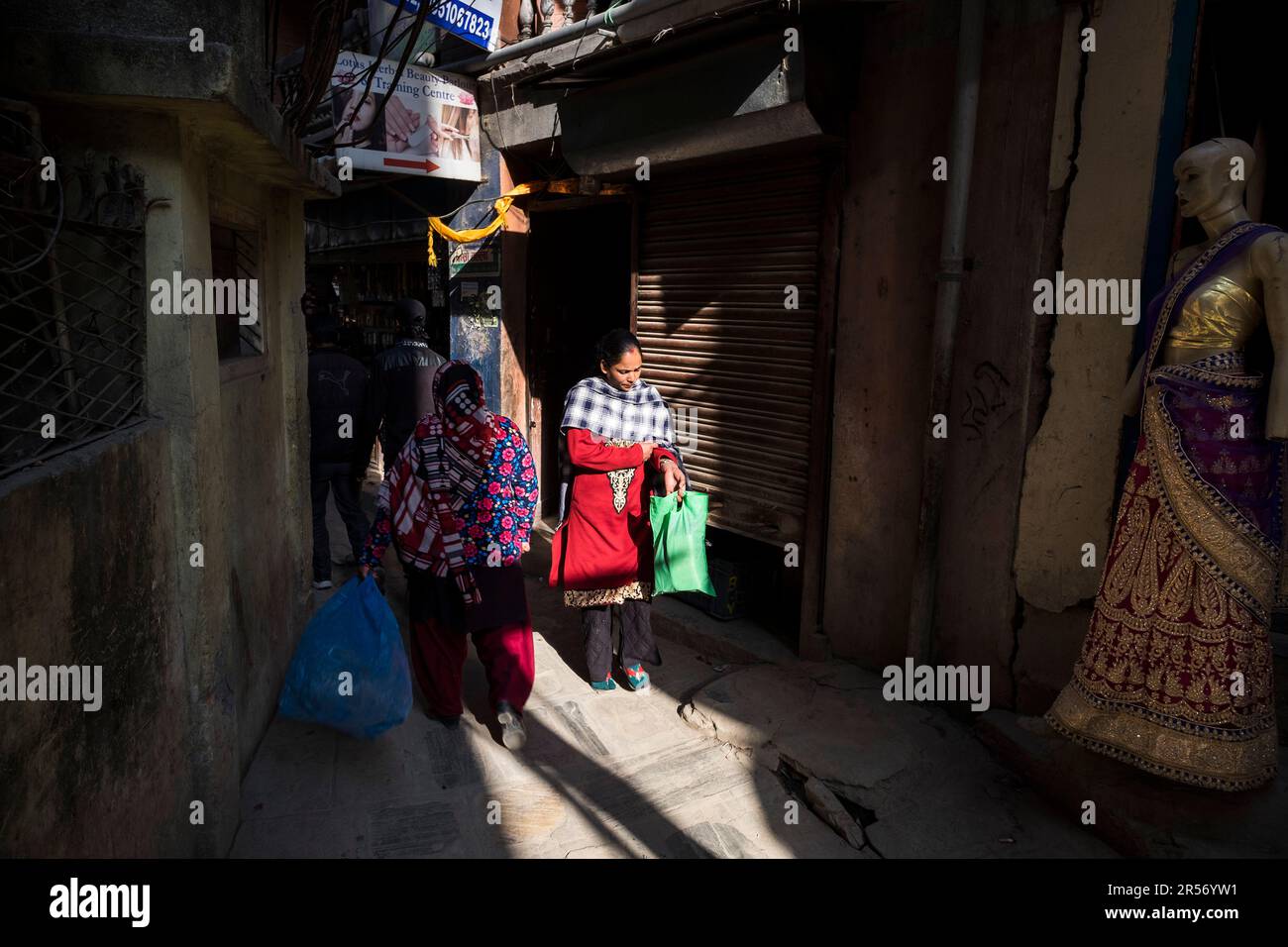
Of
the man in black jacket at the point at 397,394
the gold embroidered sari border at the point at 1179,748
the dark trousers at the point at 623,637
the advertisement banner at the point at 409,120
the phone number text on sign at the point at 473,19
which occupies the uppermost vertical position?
the phone number text on sign at the point at 473,19

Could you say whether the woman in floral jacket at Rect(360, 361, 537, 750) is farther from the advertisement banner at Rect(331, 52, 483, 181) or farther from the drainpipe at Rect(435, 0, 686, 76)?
Result: the advertisement banner at Rect(331, 52, 483, 181)

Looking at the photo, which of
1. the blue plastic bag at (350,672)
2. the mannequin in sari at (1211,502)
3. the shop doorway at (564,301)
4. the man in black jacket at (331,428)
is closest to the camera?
the mannequin in sari at (1211,502)

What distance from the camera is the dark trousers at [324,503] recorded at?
591 centimetres

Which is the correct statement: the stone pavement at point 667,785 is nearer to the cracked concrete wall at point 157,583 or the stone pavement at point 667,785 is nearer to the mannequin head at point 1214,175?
the cracked concrete wall at point 157,583

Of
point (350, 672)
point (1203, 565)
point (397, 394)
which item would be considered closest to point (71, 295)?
point (350, 672)

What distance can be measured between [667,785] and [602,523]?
140 centimetres

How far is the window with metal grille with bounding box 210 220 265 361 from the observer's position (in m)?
3.85

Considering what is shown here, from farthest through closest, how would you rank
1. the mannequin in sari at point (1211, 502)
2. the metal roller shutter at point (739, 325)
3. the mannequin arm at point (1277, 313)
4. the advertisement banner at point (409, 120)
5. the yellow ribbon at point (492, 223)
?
1. the yellow ribbon at point (492, 223)
2. the advertisement banner at point (409, 120)
3. the metal roller shutter at point (739, 325)
4. the mannequin in sari at point (1211, 502)
5. the mannequin arm at point (1277, 313)

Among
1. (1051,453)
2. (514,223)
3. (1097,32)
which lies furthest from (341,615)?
(514,223)

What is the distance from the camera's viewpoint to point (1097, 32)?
11.5 feet

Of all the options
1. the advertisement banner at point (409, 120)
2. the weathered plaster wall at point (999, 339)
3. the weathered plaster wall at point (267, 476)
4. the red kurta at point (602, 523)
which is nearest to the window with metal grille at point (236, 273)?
the weathered plaster wall at point (267, 476)

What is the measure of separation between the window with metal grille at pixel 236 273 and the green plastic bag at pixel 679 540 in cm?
221

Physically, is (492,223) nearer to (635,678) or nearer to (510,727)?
(635,678)

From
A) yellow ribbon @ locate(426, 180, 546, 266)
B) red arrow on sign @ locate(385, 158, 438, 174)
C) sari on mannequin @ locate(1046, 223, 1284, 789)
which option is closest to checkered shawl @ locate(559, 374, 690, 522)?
sari on mannequin @ locate(1046, 223, 1284, 789)
